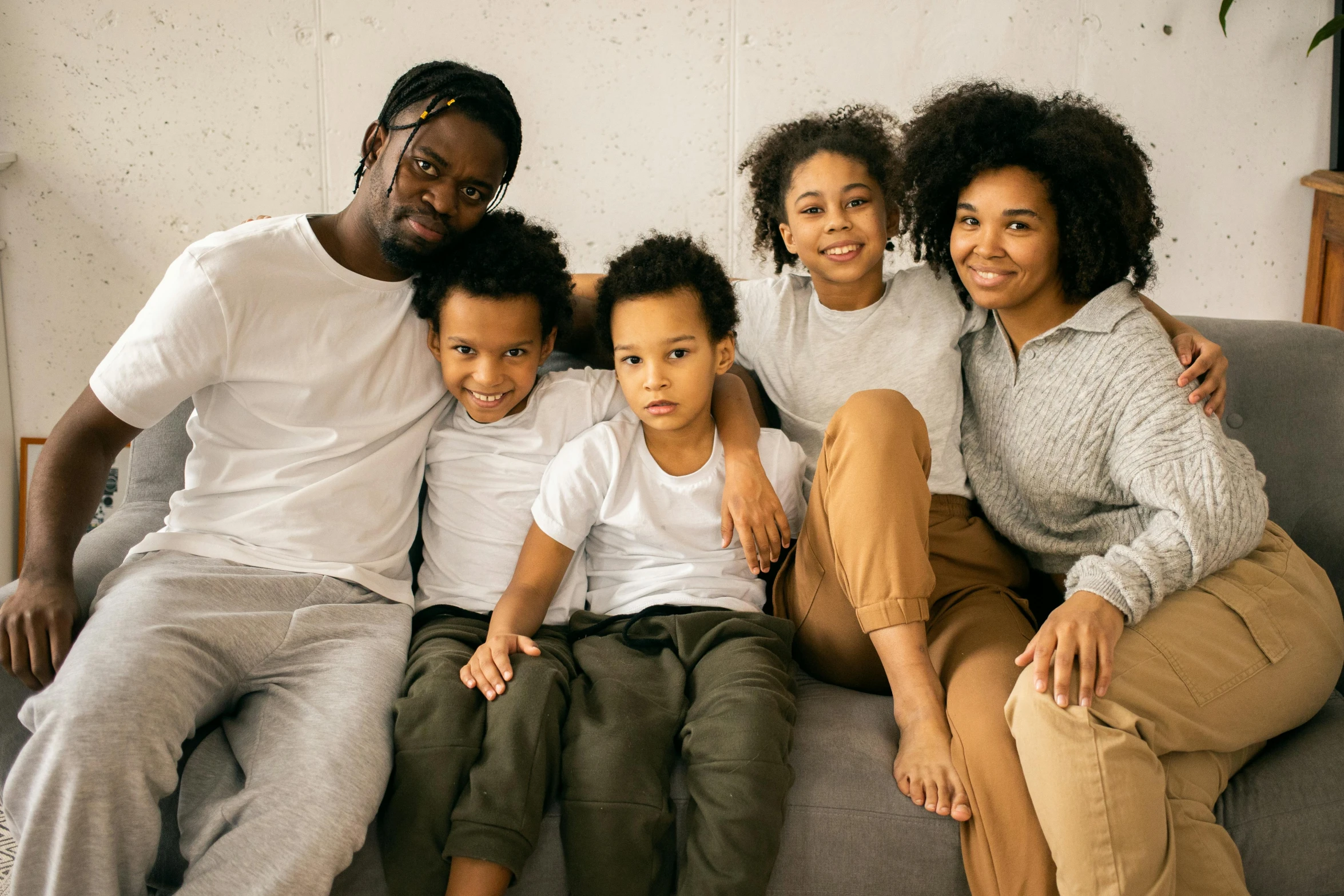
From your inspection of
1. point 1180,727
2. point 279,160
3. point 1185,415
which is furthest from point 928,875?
point 279,160

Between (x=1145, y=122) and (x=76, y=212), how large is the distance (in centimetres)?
270

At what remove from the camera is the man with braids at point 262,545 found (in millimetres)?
1034

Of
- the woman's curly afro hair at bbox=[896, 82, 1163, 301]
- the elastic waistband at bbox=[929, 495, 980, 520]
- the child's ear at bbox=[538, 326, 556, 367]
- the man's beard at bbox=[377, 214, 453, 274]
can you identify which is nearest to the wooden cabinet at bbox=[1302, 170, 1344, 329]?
the woman's curly afro hair at bbox=[896, 82, 1163, 301]

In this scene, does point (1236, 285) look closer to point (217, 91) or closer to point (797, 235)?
point (797, 235)

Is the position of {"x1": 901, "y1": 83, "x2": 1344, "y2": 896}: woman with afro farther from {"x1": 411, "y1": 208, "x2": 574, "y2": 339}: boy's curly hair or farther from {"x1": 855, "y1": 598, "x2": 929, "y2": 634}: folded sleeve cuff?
{"x1": 411, "y1": 208, "x2": 574, "y2": 339}: boy's curly hair

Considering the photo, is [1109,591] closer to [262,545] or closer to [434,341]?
[434,341]

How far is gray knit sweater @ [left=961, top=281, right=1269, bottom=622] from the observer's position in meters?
1.24

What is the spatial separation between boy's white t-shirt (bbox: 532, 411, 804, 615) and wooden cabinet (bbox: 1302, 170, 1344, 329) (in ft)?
6.04

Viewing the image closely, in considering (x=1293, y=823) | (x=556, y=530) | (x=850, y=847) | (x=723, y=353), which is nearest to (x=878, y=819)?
(x=850, y=847)

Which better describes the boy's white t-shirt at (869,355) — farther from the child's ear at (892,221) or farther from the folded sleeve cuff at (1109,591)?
the folded sleeve cuff at (1109,591)

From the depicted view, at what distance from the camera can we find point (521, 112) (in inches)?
93.1

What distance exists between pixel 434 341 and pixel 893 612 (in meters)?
0.81

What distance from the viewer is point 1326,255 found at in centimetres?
248

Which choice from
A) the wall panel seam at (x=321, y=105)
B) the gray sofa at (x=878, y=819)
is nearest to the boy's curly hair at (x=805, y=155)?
the gray sofa at (x=878, y=819)
